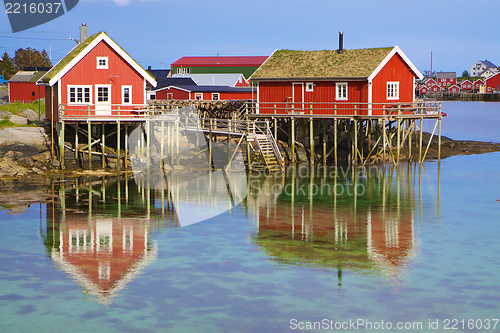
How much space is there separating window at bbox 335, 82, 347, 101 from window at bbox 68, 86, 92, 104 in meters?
15.3

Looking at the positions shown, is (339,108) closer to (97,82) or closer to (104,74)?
(104,74)

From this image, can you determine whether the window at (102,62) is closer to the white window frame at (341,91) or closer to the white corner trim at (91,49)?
the white corner trim at (91,49)

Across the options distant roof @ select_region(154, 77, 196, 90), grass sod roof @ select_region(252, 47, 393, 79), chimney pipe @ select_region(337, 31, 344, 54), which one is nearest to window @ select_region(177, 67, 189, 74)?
distant roof @ select_region(154, 77, 196, 90)

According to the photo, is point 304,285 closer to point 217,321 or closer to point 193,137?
point 217,321

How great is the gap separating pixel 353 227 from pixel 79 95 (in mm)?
19927

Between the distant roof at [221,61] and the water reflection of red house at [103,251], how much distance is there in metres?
80.5

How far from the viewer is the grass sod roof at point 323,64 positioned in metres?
36.8

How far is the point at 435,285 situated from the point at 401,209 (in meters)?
9.82

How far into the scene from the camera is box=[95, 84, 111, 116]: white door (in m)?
34.3

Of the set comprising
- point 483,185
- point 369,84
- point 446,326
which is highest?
point 369,84

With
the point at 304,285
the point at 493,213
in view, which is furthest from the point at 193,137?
the point at 304,285

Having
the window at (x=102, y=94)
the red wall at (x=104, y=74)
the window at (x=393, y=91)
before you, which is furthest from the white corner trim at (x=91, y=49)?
the window at (x=393, y=91)

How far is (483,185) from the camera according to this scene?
31.9 metres

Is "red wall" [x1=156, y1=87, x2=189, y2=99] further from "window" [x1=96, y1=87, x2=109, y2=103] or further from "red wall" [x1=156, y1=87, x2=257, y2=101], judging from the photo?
"window" [x1=96, y1=87, x2=109, y2=103]
